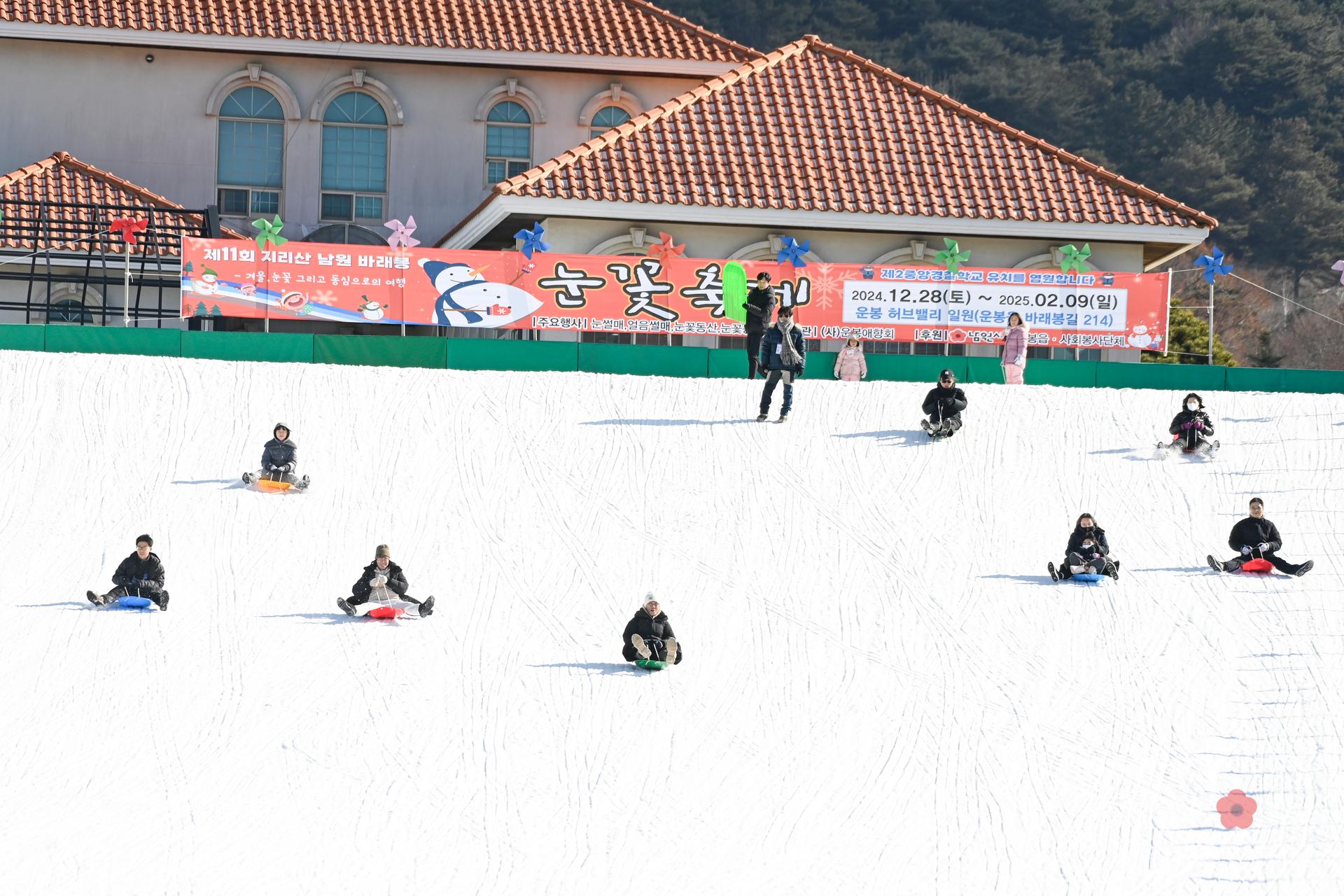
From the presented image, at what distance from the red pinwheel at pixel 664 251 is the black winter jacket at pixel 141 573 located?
455 inches

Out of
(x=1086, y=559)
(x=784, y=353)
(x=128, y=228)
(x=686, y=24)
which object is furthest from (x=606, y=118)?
(x=1086, y=559)

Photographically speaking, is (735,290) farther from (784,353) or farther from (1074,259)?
(1074,259)

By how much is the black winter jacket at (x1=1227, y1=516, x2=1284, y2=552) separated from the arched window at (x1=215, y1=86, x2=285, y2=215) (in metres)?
22.4

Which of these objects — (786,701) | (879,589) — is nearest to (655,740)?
(786,701)

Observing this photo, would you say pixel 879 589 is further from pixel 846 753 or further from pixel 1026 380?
pixel 1026 380

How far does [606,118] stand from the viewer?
38.6 m

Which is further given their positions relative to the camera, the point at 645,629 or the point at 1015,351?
the point at 1015,351

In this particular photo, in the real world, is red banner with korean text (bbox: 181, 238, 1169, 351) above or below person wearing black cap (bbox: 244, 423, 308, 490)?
above

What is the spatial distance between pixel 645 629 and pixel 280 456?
19.8ft

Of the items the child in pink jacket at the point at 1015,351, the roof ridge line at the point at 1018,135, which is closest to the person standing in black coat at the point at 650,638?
the child in pink jacket at the point at 1015,351

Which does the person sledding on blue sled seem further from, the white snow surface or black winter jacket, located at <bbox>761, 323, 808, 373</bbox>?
black winter jacket, located at <bbox>761, 323, 808, 373</bbox>

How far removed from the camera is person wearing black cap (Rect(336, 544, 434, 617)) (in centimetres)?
1892

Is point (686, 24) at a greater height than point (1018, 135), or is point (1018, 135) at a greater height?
point (686, 24)

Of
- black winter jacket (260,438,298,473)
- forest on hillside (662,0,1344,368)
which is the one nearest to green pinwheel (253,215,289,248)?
black winter jacket (260,438,298,473)
